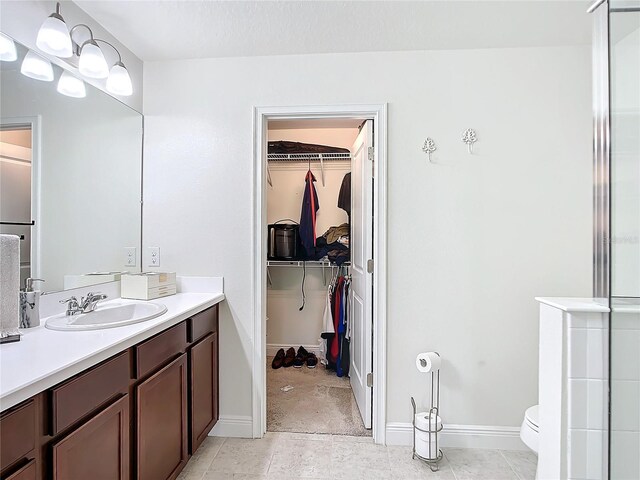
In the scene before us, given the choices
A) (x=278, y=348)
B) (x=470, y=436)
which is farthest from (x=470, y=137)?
(x=278, y=348)

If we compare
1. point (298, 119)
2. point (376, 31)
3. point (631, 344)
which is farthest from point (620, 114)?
point (298, 119)

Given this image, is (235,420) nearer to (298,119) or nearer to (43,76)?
(298,119)

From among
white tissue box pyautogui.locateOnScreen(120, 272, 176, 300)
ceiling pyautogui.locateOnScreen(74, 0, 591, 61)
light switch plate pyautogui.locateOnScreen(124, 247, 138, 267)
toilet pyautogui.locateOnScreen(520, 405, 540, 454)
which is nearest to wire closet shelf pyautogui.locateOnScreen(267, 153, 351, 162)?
ceiling pyautogui.locateOnScreen(74, 0, 591, 61)

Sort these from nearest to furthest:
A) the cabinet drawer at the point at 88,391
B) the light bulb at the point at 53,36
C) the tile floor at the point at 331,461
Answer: the cabinet drawer at the point at 88,391
the light bulb at the point at 53,36
the tile floor at the point at 331,461

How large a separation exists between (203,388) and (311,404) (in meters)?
0.93

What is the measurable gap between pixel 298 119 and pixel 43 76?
1.28 metres

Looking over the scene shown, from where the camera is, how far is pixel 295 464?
1807 millimetres

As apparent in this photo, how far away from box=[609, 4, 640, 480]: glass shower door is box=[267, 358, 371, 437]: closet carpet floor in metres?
1.35

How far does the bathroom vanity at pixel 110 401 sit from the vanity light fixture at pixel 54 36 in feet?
3.99

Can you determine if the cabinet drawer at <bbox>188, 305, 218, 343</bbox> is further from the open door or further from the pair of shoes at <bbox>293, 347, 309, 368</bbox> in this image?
the pair of shoes at <bbox>293, 347, 309, 368</bbox>

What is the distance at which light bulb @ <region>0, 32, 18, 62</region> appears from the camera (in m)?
1.30

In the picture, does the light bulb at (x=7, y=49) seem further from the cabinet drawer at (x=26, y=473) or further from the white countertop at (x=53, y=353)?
the cabinet drawer at (x=26, y=473)

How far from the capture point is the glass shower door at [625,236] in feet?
3.66

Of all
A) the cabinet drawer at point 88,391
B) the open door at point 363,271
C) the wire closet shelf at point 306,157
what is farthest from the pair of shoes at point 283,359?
the cabinet drawer at point 88,391
